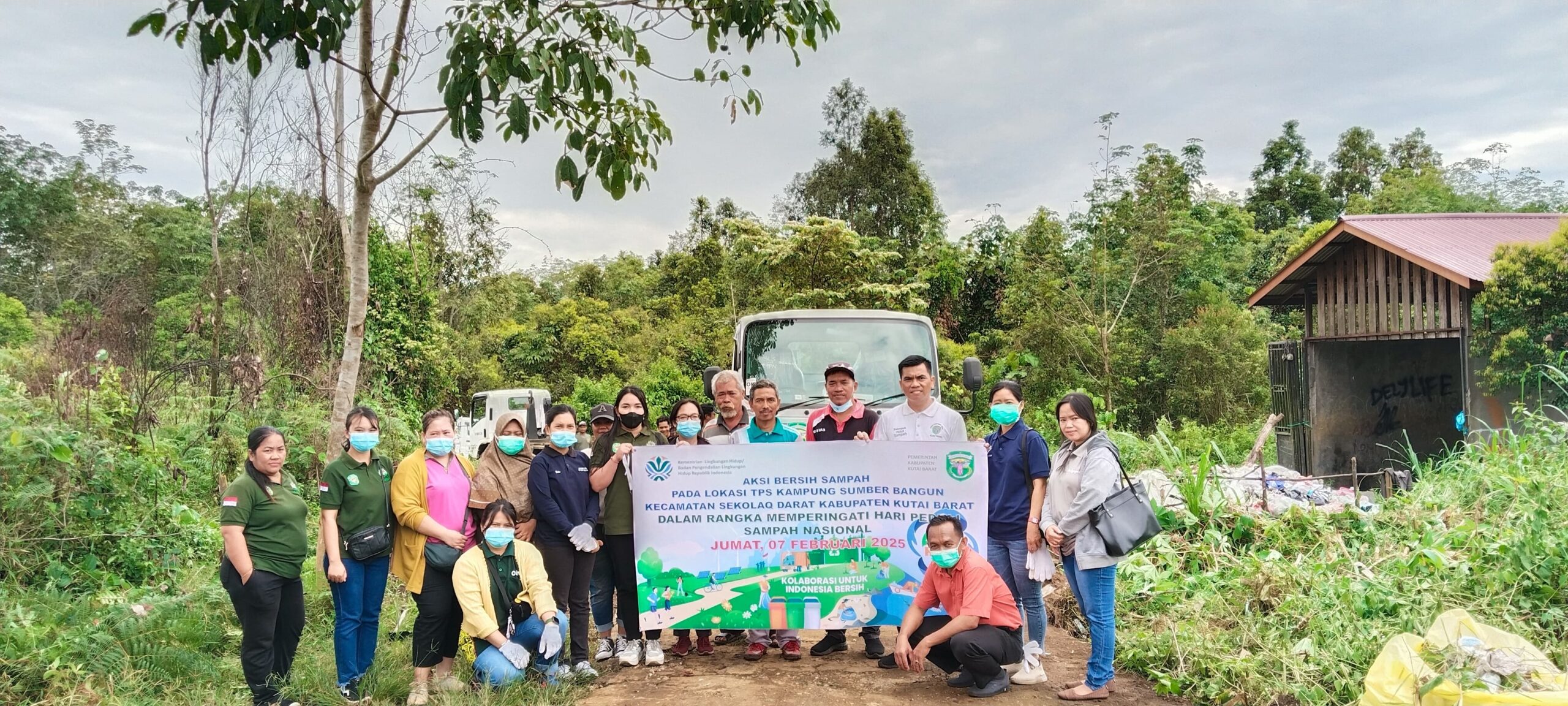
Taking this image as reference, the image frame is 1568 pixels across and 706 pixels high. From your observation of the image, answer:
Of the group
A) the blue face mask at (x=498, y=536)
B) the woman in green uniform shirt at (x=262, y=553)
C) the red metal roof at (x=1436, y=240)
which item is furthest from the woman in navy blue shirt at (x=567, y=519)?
the red metal roof at (x=1436, y=240)

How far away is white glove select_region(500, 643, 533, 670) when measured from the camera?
184 inches

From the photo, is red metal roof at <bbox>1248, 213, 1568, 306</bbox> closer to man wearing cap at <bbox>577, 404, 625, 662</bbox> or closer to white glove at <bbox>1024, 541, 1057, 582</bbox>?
white glove at <bbox>1024, 541, 1057, 582</bbox>

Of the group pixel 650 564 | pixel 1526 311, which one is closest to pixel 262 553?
pixel 650 564

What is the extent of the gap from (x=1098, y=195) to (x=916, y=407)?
51.6ft

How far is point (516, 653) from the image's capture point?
4684mm

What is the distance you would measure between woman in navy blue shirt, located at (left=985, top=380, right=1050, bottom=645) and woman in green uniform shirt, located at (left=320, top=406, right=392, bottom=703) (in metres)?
3.06

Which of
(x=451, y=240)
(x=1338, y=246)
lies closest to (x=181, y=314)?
(x=451, y=240)

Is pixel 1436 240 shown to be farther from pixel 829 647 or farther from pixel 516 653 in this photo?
pixel 516 653

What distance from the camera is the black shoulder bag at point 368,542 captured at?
4.58 metres

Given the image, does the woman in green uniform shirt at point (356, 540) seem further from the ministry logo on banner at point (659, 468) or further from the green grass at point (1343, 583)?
the green grass at point (1343, 583)

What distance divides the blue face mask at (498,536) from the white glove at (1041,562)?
2601 mm

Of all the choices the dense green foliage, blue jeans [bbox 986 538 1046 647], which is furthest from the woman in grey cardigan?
the dense green foliage

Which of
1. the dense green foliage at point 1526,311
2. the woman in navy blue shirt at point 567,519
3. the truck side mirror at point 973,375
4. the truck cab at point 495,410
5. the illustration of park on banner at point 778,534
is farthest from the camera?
the truck cab at point 495,410

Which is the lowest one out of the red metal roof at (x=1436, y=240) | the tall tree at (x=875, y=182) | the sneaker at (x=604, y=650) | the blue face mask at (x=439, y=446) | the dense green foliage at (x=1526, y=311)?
the sneaker at (x=604, y=650)
